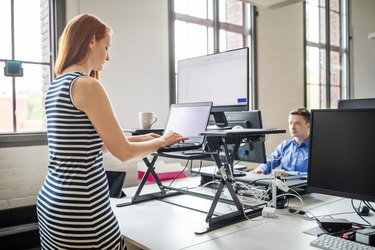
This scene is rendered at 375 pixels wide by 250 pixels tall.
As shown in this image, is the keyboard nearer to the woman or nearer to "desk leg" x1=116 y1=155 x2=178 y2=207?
the woman

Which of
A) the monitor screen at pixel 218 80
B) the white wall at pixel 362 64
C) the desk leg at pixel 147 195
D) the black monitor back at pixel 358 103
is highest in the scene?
the white wall at pixel 362 64

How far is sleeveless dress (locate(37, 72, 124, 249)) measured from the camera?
1.09 meters

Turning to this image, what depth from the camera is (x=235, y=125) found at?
200 centimetres

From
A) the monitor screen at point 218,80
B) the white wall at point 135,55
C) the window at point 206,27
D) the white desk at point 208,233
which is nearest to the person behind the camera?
the white desk at point 208,233

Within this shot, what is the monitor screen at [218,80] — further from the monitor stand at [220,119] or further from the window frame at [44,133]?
the window frame at [44,133]

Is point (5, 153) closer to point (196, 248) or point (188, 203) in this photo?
point (188, 203)

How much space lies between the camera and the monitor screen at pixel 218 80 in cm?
189

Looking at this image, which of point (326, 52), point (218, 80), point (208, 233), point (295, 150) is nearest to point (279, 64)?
point (326, 52)

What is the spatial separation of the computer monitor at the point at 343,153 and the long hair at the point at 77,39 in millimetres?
894

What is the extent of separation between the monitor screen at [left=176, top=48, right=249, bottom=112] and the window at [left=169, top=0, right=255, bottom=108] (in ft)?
2.90

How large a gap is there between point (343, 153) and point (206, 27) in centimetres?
259

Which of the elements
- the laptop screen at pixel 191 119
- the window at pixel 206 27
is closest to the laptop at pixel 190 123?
the laptop screen at pixel 191 119

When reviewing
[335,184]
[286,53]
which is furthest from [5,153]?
[286,53]

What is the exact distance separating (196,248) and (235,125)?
0.97 meters
